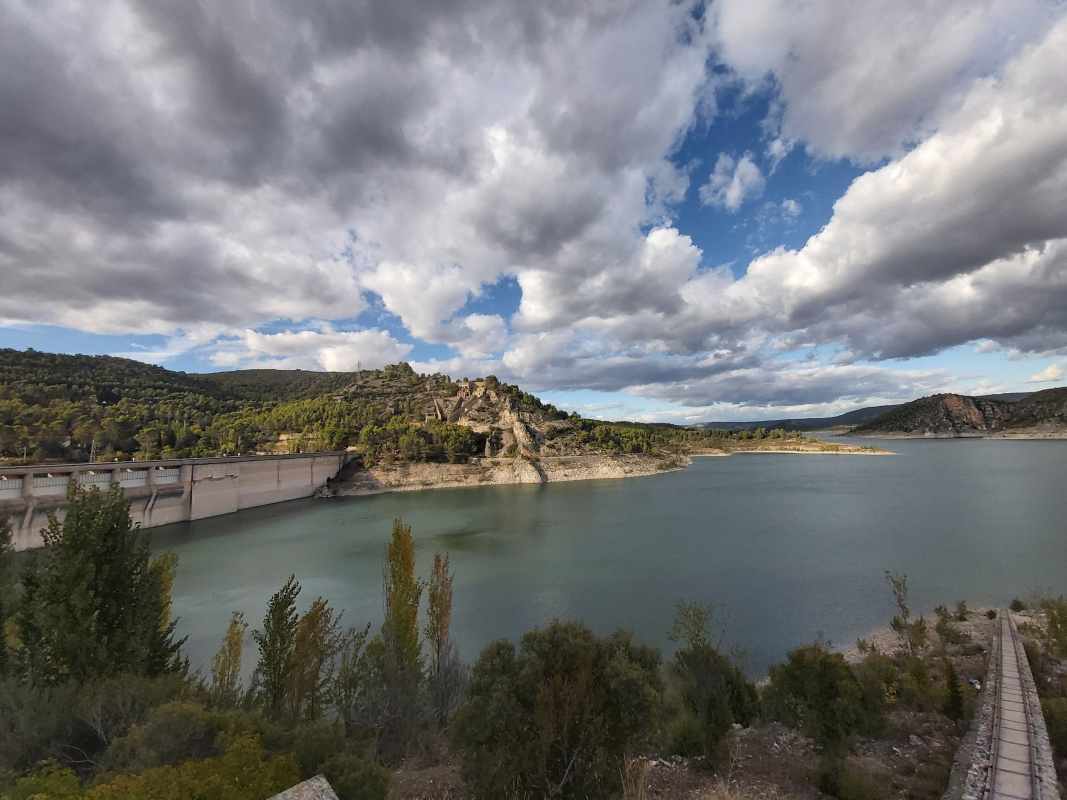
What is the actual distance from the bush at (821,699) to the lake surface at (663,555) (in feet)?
20.4

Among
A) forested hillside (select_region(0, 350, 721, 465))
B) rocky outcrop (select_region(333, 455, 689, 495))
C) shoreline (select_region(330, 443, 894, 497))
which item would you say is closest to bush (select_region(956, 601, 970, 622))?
shoreline (select_region(330, 443, 894, 497))

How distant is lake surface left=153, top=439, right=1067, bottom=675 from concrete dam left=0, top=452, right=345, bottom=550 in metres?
2.83

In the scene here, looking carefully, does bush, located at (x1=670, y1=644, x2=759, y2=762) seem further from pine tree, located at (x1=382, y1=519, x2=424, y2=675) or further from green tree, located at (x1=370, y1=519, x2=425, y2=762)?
pine tree, located at (x1=382, y1=519, x2=424, y2=675)

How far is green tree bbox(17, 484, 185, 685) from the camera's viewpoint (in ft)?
28.7

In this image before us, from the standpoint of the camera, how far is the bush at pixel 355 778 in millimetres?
5637

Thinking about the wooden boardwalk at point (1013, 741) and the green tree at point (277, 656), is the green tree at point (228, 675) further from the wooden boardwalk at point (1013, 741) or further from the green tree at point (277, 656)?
the wooden boardwalk at point (1013, 741)

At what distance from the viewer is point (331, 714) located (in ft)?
42.3

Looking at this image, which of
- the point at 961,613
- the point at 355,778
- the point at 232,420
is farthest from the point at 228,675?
the point at 232,420

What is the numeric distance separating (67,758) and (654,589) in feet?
73.2

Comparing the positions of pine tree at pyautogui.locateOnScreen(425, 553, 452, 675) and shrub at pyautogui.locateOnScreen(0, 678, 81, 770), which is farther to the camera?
pine tree at pyautogui.locateOnScreen(425, 553, 452, 675)

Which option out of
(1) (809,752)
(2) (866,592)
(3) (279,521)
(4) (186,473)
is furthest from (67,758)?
(4) (186,473)

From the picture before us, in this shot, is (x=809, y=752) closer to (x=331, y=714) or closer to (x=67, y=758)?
(x=331, y=714)

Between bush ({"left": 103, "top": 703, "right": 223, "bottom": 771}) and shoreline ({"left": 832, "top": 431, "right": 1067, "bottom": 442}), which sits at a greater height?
bush ({"left": 103, "top": 703, "right": 223, "bottom": 771})

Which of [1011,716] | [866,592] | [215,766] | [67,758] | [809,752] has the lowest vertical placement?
[866,592]
